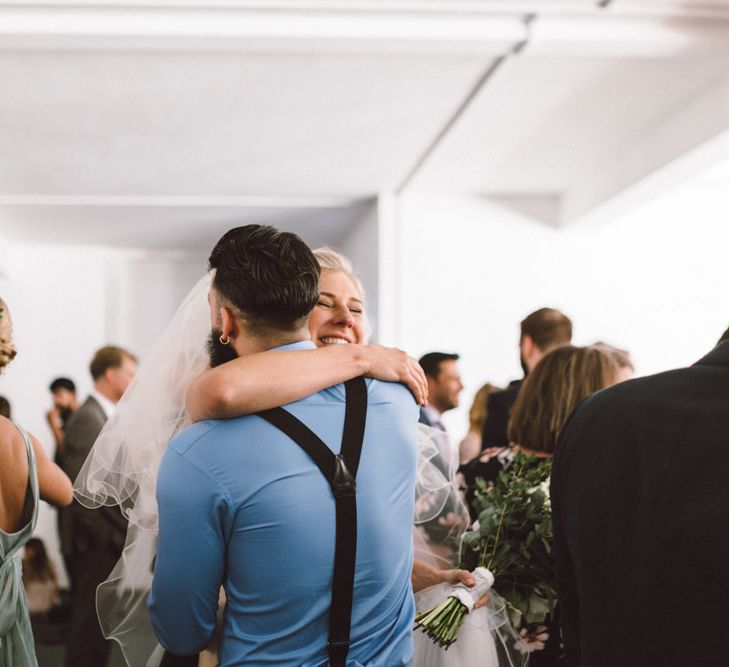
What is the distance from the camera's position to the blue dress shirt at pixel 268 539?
1331 millimetres

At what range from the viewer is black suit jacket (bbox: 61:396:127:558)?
14.3 ft

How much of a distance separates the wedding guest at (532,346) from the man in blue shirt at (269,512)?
2182 millimetres

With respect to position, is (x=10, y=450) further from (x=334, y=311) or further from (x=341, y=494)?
(x=341, y=494)

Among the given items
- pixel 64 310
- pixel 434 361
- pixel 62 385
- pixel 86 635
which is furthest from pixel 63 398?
pixel 434 361

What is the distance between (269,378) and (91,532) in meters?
3.39

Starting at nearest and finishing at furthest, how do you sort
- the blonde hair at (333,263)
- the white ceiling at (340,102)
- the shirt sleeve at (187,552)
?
the shirt sleeve at (187,552) < the blonde hair at (333,263) < the white ceiling at (340,102)

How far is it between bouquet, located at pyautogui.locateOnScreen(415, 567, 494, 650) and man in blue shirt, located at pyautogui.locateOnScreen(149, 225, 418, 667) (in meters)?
0.43

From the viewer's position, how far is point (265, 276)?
4.59ft

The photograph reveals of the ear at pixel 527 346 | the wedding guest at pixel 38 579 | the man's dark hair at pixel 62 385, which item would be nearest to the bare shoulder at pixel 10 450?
the ear at pixel 527 346

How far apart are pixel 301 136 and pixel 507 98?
1.38 meters

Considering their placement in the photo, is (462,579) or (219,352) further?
(462,579)

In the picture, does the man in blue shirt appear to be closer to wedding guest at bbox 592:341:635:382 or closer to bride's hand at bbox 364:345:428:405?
bride's hand at bbox 364:345:428:405

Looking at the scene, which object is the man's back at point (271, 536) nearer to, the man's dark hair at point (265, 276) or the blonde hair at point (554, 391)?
the man's dark hair at point (265, 276)

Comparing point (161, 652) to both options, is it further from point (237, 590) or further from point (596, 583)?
point (596, 583)
